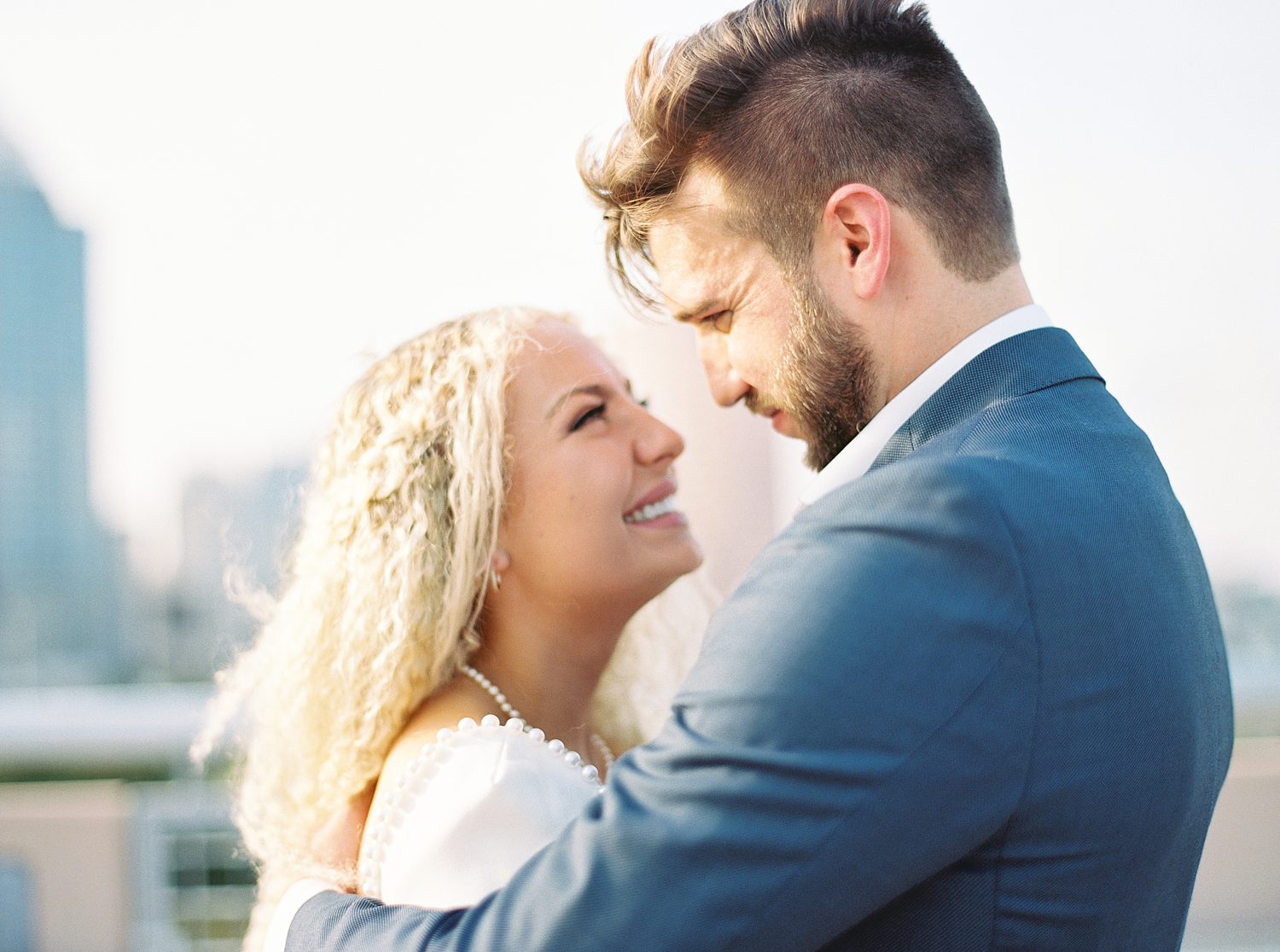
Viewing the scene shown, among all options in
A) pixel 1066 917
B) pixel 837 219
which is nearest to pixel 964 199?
pixel 837 219

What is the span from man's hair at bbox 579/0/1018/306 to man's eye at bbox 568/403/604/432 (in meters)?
0.56

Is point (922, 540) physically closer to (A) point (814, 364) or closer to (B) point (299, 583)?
(A) point (814, 364)

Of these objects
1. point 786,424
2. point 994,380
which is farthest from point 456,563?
point 994,380

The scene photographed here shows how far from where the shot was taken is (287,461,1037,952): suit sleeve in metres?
0.89

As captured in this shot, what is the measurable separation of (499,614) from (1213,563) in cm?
332

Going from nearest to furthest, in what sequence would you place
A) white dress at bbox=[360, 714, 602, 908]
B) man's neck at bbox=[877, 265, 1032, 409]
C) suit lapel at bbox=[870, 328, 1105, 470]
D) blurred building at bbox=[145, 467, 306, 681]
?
suit lapel at bbox=[870, 328, 1105, 470], man's neck at bbox=[877, 265, 1032, 409], white dress at bbox=[360, 714, 602, 908], blurred building at bbox=[145, 467, 306, 681]

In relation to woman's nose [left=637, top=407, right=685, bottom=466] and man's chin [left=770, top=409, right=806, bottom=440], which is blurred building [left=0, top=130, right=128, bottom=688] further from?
man's chin [left=770, top=409, right=806, bottom=440]

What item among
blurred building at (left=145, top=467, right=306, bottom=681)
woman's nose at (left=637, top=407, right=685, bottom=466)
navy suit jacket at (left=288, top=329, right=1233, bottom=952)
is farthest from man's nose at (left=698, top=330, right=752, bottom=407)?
blurred building at (left=145, top=467, right=306, bottom=681)

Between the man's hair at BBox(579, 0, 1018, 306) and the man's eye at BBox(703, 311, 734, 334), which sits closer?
the man's hair at BBox(579, 0, 1018, 306)

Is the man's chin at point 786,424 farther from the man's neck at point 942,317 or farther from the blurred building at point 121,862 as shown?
the blurred building at point 121,862

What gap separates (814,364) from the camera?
4.63 ft

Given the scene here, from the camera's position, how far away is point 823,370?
141cm

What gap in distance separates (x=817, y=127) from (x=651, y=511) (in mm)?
855

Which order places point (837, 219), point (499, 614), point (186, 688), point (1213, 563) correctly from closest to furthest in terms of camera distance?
point (837, 219)
point (499, 614)
point (1213, 563)
point (186, 688)
